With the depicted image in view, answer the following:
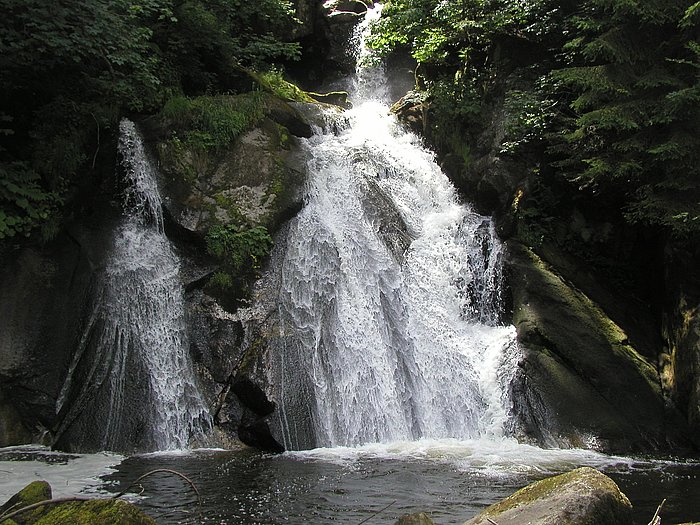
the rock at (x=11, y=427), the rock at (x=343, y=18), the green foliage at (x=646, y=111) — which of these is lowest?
the rock at (x=11, y=427)

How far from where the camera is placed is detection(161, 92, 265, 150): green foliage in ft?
37.9

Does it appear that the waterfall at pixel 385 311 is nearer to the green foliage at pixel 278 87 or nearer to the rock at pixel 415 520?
the green foliage at pixel 278 87

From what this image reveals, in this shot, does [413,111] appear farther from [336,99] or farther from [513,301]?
[513,301]

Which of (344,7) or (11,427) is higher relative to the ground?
(344,7)

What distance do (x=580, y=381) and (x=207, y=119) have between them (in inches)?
325

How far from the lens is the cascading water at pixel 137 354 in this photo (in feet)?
29.1

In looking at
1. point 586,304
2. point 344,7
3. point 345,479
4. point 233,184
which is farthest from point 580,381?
point 344,7

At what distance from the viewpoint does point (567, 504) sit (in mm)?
3910

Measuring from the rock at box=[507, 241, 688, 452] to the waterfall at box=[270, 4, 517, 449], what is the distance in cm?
45

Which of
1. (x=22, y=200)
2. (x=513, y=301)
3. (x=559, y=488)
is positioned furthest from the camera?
(x=513, y=301)

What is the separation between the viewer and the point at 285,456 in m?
8.30

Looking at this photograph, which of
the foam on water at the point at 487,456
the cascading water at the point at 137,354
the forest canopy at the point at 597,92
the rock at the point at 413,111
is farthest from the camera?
the rock at the point at 413,111

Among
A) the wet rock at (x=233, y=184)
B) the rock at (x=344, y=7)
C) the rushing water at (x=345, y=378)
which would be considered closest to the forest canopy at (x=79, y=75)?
the rushing water at (x=345, y=378)

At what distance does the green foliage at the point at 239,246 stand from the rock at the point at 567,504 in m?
6.82
